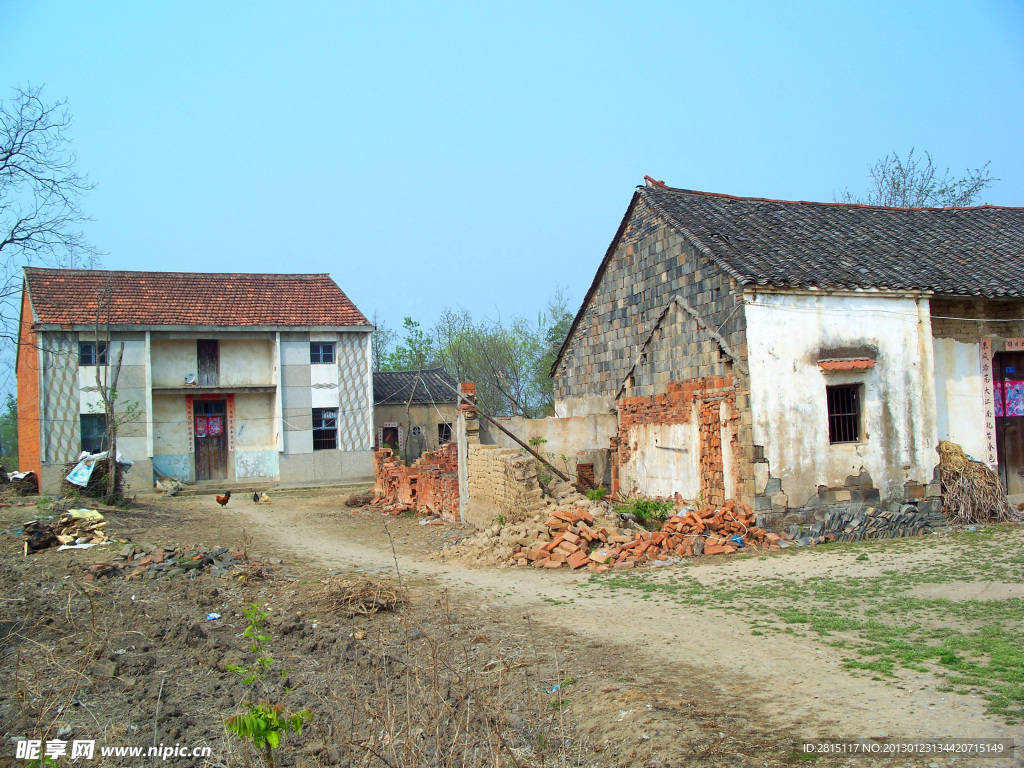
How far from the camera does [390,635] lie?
730cm

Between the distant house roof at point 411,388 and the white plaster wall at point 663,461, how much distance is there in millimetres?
17425

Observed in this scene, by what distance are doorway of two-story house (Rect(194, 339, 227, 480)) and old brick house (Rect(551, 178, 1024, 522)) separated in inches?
706

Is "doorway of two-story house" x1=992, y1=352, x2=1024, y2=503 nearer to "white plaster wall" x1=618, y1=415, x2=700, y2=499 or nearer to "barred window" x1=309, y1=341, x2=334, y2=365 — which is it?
"white plaster wall" x1=618, y1=415, x2=700, y2=499

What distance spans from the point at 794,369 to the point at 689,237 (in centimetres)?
312

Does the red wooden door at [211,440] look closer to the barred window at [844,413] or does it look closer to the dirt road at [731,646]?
the dirt road at [731,646]

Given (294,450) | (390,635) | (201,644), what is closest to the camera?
(201,644)

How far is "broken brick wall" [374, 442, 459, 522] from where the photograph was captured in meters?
16.2

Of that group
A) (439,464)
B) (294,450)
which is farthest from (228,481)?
(439,464)

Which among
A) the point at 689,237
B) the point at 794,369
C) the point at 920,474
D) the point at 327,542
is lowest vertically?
the point at 327,542

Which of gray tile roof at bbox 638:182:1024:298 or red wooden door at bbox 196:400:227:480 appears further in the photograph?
red wooden door at bbox 196:400:227:480

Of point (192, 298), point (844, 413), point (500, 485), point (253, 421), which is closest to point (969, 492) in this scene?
point (844, 413)

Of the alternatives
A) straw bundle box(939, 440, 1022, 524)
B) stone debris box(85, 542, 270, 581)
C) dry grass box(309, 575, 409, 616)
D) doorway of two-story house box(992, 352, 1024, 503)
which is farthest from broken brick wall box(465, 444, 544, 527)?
doorway of two-story house box(992, 352, 1024, 503)

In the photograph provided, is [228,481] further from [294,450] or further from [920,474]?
[920,474]

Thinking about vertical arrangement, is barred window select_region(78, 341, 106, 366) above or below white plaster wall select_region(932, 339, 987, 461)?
above
